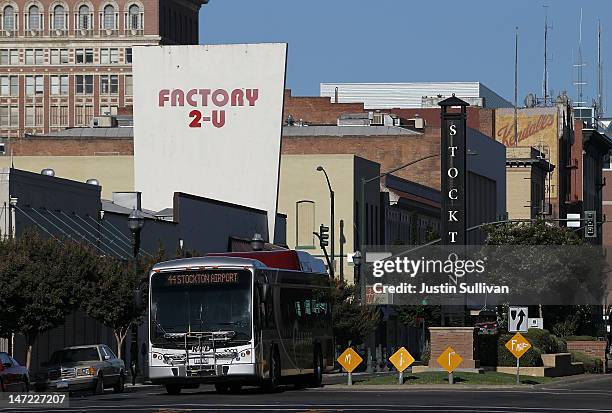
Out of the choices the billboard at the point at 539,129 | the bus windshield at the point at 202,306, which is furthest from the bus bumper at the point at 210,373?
the billboard at the point at 539,129

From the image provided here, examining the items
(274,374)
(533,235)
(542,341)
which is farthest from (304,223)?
(274,374)

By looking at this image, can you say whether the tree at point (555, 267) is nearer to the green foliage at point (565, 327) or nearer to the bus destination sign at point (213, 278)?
the green foliage at point (565, 327)

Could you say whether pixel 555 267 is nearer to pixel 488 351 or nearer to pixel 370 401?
pixel 488 351

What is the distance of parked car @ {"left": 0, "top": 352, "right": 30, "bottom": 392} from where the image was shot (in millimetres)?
38344

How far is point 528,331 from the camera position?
61406 mm

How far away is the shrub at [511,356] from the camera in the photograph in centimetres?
5541

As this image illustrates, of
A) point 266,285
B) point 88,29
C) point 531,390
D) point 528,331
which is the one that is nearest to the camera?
point 266,285

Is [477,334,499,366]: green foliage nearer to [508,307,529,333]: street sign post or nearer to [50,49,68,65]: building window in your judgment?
[508,307,529,333]: street sign post

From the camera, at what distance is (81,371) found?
152 ft

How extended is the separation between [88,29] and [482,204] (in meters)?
→ 76.5

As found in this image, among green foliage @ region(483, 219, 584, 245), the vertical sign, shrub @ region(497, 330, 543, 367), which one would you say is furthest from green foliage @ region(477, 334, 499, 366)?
green foliage @ region(483, 219, 584, 245)

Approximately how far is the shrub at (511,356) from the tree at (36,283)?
1373 cm

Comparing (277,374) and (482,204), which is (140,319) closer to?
(277,374)

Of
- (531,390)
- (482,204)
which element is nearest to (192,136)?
(531,390)
